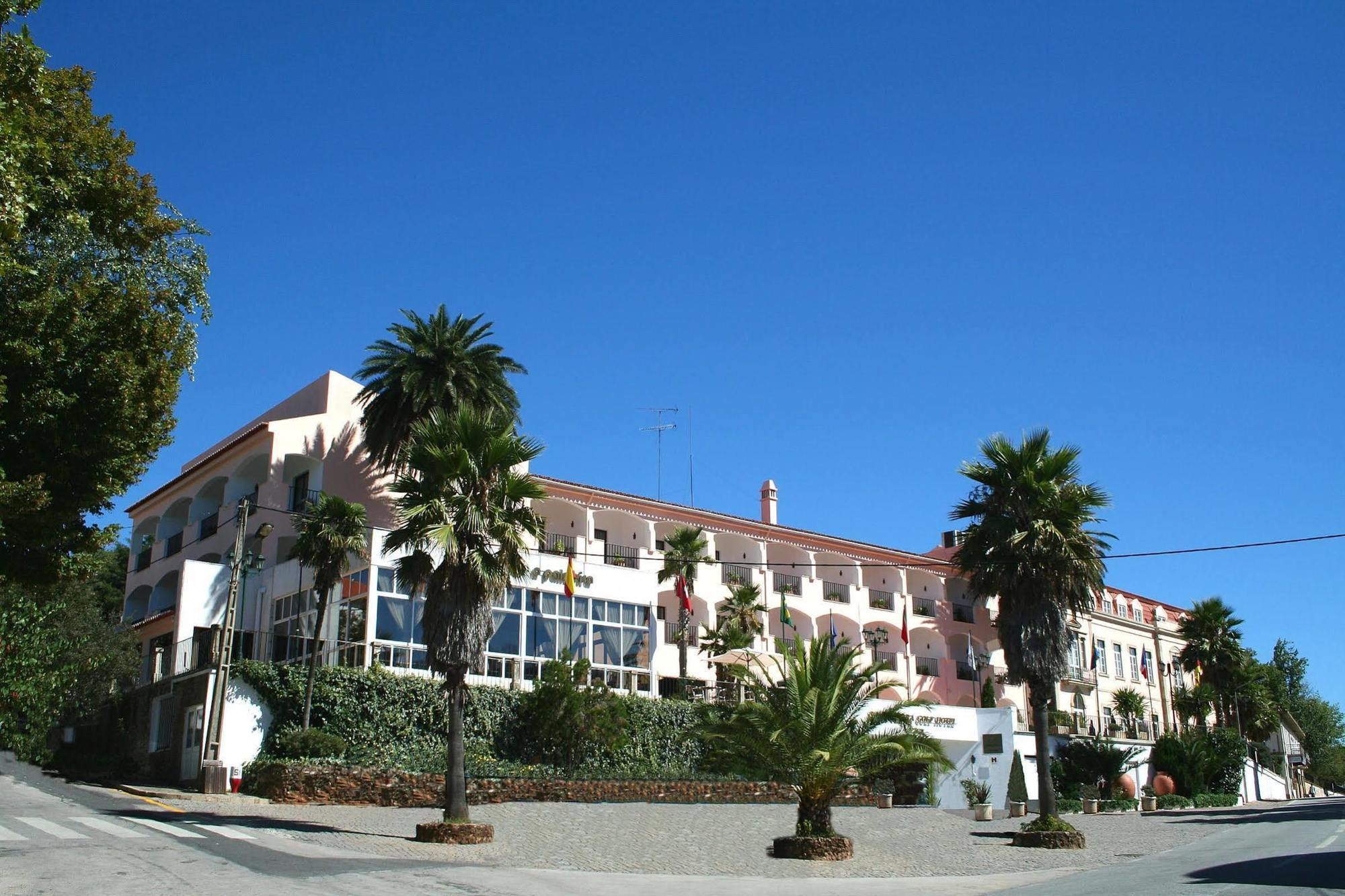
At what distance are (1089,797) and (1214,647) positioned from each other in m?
26.4

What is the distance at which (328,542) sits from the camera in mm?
33500

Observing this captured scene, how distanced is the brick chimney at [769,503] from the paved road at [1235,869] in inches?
1281

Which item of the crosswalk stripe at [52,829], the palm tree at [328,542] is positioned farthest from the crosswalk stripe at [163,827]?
the palm tree at [328,542]

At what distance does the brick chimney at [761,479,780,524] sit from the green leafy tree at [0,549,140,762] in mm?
32897

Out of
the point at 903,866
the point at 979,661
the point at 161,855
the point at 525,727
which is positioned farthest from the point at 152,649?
the point at 979,661

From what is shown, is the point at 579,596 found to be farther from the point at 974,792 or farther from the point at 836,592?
the point at 836,592

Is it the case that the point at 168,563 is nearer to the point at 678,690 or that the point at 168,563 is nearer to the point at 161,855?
the point at 678,690

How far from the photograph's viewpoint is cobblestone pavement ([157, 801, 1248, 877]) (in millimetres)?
22125

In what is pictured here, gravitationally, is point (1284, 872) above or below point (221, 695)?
below

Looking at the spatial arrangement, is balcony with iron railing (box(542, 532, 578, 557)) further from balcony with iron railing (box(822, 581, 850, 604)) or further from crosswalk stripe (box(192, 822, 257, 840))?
crosswalk stripe (box(192, 822, 257, 840))

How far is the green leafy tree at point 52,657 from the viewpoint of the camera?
22.6 metres

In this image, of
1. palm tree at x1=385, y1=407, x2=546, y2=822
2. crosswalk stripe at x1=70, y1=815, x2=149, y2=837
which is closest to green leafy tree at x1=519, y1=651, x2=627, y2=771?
A: palm tree at x1=385, y1=407, x2=546, y2=822

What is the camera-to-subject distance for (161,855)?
17.9m

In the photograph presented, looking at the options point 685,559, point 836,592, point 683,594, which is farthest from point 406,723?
point 836,592
